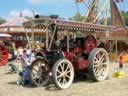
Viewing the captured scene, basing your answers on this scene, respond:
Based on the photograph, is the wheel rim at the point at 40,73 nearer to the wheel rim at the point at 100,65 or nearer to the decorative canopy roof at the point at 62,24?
the decorative canopy roof at the point at 62,24

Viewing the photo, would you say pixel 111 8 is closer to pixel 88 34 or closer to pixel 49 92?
pixel 88 34

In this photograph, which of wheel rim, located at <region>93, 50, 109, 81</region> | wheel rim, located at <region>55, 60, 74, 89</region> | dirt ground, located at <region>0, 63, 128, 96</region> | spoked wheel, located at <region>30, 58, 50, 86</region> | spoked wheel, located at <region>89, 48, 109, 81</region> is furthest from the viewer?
wheel rim, located at <region>93, 50, 109, 81</region>

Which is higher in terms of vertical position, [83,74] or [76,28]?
[76,28]

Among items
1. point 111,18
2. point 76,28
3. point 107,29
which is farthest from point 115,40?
point 76,28

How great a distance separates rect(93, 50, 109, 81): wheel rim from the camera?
12.7 m

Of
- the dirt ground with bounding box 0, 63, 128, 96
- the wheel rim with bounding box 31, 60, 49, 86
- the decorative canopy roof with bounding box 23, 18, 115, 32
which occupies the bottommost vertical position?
the dirt ground with bounding box 0, 63, 128, 96

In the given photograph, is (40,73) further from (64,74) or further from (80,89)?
(80,89)

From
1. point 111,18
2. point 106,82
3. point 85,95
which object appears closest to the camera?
point 85,95

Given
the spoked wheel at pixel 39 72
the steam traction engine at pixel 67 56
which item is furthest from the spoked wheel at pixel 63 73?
the spoked wheel at pixel 39 72

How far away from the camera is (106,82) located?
1245 cm

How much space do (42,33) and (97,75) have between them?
246 centimetres

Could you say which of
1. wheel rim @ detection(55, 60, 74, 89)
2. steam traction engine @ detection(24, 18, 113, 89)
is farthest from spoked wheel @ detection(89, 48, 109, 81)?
wheel rim @ detection(55, 60, 74, 89)

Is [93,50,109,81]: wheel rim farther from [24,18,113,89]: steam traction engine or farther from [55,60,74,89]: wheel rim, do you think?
[55,60,74,89]: wheel rim

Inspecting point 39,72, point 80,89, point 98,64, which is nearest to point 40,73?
point 39,72
